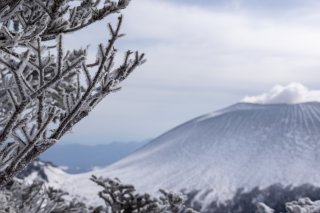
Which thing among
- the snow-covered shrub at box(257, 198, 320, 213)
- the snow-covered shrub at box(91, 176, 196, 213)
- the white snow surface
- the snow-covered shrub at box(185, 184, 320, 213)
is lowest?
the snow-covered shrub at box(91, 176, 196, 213)

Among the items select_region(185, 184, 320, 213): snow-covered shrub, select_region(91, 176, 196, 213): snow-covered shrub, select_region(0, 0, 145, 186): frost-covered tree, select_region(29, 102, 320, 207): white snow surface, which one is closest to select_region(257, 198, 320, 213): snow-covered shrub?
select_region(91, 176, 196, 213): snow-covered shrub

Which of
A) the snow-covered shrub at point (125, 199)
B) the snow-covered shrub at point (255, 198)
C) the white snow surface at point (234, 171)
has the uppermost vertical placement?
the white snow surface at point (234, 171)

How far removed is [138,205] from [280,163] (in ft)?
553

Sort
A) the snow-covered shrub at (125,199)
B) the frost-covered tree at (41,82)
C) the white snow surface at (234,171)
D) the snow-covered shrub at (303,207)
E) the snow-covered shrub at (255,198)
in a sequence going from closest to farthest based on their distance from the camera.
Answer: the frost-covered tree at (41,82)
the snow-covered shrub at (303,207)
the snow-covered shrub at (125,199)
the snow-covered shrub at (255,198)
the white snow surface at (234,171)

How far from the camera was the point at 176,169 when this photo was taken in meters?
188

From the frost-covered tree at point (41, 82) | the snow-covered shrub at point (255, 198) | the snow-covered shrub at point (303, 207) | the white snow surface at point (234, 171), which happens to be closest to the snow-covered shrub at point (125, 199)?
the snow-covered shrub at point (303, 207)

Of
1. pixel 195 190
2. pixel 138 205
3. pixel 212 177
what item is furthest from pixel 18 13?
pixel 212 177

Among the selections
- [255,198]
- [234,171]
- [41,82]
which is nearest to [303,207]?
[41,82]

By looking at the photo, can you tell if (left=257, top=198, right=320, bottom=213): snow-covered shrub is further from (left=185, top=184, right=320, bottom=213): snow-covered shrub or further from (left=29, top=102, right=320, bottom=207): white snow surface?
(left=29, top=102, right=320, bottom=207): white snow surface

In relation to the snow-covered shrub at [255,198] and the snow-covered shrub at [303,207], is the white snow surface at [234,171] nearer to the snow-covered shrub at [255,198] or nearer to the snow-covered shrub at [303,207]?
the snow-covered shrub at [255,198]

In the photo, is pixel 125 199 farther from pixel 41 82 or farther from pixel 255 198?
pixel 255 198

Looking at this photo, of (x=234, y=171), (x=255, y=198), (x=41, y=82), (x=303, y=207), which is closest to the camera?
(x=41, y=82)

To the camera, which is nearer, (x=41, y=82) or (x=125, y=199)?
(x=41, y=82)

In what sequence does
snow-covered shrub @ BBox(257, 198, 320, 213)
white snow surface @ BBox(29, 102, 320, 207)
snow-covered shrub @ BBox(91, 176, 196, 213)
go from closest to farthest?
snow-covered shrub @ BBox(257, 198, 320, 213) < snow-covered shrub @ BBox(91, 176, 196, 213) < white snow surface @ BBox(29, 102, 320, 207)
